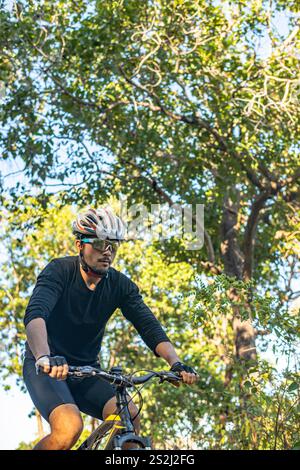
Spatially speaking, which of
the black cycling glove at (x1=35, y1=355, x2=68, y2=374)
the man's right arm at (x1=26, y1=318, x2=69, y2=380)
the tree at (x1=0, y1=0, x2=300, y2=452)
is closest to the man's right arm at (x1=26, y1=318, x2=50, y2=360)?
the man's right arm at (x1=26, y1=318, x2=69, y2=380)

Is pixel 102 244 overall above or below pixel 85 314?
above

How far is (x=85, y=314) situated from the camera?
5242 mm

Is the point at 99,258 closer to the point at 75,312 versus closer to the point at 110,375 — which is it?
the point at 75,312

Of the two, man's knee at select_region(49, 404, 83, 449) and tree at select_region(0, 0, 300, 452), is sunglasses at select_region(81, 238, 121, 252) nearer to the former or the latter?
man's knee at select_region(49, 404, 83, 449)

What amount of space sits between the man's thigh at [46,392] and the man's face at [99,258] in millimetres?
694

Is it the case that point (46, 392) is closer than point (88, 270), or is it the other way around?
→ point (46, 392)

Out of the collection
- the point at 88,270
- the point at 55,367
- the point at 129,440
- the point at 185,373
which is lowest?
the point at 129,440

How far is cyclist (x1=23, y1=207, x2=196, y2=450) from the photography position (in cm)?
493

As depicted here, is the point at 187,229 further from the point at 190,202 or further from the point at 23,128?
the point at 23,128

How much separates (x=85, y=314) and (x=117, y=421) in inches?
35.4

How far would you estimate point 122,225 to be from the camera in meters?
5.39

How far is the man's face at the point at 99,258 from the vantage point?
5262mm

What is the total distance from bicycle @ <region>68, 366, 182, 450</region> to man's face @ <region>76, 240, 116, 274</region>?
2.62 feet

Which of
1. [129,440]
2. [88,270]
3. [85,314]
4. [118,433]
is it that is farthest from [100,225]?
[129,440]
